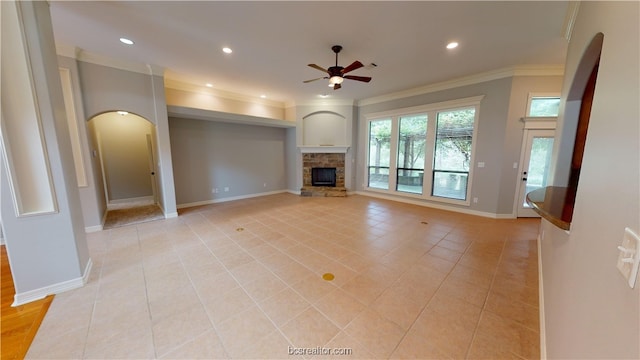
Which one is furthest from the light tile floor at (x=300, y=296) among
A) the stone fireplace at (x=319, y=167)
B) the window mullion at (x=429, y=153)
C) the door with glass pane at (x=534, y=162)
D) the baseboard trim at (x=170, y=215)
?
the stone fireplace at (x=319, y=167)

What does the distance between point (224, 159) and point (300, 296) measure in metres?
4.89

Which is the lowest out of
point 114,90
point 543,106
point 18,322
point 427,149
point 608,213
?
point 18,322

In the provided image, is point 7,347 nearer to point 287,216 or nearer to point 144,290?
point 144,290

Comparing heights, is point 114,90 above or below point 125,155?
above

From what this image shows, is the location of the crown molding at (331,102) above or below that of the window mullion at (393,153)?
above

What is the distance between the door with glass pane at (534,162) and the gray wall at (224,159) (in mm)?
6168

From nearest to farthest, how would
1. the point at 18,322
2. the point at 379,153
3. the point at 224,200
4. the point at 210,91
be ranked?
the point at 18,322 → the point at 210,91 → the point at 224,200 → the point at 379,153

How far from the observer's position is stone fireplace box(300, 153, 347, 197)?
6852mm

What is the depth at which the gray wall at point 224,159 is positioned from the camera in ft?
17.4

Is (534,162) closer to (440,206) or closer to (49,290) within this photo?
(440,206)

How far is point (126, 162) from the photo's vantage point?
19.9ft

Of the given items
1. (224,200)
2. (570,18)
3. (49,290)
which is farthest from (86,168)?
(570,18)

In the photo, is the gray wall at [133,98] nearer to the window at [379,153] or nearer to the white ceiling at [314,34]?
the white ceiling at [314,34]

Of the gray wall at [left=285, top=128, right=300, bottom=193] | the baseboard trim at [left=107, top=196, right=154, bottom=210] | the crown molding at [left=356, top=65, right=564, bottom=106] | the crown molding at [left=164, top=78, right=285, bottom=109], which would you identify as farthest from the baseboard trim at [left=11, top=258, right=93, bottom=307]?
the crown molding at [left=356, top=65, right=564, bottom=106]
